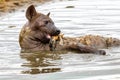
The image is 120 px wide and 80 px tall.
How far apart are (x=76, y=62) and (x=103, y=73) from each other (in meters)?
1.17

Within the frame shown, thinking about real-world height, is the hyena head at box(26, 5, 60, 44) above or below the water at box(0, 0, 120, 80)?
above

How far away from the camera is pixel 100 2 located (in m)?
22.0

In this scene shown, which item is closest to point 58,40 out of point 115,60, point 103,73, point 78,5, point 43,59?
point 43,59

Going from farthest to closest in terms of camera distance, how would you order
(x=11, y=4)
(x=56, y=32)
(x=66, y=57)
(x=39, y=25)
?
(x=11, y=4), (x=39, y=25), (x=56, y=32), (x=66, y=57)

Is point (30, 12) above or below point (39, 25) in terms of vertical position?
above

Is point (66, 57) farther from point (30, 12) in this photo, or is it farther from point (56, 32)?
point (30, 12)

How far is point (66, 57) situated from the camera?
1155 centimetres

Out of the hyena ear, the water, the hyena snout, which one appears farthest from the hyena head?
the water

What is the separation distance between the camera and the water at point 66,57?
9.86 metres

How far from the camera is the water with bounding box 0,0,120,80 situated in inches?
388

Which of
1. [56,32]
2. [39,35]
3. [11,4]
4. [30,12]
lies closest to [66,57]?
[56,32]

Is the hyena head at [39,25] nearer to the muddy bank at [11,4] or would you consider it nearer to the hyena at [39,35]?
the hyena at [39,35]

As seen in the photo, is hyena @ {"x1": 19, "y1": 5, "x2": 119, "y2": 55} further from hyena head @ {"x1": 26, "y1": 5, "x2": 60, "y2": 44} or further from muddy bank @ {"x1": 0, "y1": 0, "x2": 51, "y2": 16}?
muddy bank @ {"x1": 0, "y1": 0, "x2": 51, "y2": 16}

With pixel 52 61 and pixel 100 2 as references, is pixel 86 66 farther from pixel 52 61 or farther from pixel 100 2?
pixel 100 2
